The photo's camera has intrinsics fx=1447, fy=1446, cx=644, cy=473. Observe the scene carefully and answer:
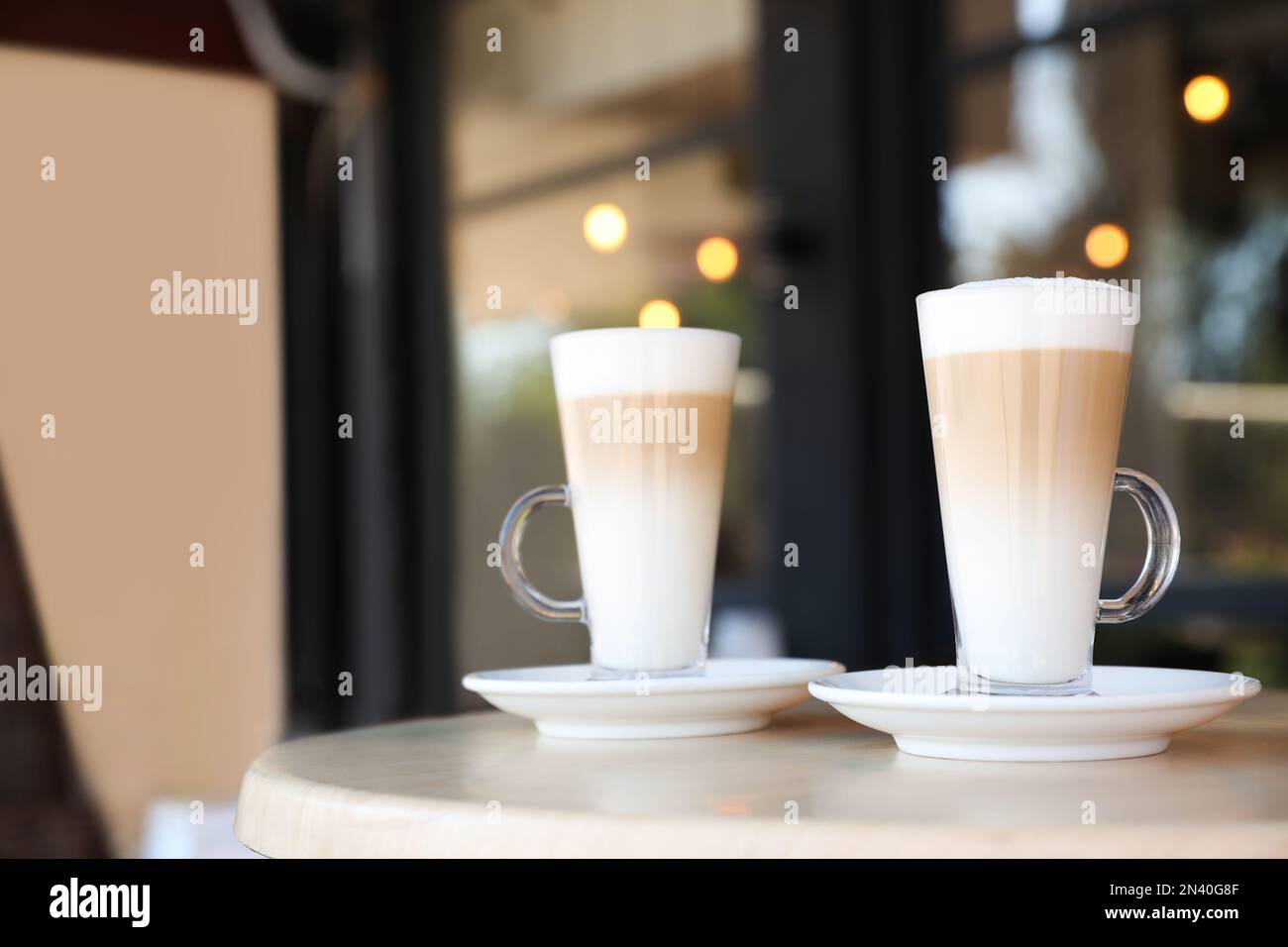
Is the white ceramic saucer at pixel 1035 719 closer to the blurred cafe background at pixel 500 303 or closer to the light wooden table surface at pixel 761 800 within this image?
the light wooden table surface at pixel 761 800

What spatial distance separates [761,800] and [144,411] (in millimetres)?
2815

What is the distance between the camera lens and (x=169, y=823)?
116 inches

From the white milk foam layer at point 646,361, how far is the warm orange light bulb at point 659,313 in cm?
221

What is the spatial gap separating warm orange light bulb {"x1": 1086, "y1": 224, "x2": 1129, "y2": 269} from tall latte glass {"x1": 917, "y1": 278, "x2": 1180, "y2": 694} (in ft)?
5.70

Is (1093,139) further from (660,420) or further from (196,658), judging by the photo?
(196,658)

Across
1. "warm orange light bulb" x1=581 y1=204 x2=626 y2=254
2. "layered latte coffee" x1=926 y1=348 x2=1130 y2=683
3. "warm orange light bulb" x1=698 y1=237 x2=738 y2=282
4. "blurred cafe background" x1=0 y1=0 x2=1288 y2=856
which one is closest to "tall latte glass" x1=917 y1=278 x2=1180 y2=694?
"layered latte coffee" x1=926 y1=348 x2=1130 y2=683

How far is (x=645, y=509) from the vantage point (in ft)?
2.94

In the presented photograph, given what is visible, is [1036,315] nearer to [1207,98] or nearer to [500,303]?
[1207,98]

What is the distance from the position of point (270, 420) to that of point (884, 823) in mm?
3045

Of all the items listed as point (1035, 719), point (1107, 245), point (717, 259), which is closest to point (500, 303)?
point (717, 259)

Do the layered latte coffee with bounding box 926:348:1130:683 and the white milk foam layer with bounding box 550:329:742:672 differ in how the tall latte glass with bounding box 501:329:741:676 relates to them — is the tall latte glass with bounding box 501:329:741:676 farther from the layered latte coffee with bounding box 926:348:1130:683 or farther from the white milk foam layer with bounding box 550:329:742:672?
the layered latte coffee with bounding box 926:348:1130:683

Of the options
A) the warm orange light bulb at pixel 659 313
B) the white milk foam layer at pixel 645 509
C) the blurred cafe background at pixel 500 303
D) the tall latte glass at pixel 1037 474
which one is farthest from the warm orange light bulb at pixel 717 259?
the tall latte glass at pixel 1037 474

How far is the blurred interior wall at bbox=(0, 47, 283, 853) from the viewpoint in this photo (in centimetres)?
301

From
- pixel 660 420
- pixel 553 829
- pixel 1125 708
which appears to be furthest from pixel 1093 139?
pixel 553 829
